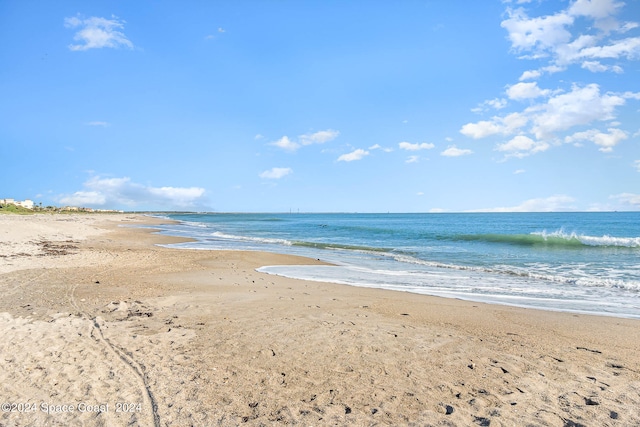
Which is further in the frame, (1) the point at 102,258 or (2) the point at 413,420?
(1) the point at 102,258

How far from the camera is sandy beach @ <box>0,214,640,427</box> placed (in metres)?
4.33

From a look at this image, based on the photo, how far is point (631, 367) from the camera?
224 inches

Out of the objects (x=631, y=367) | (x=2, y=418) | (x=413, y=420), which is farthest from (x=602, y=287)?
(x=2, y=418)

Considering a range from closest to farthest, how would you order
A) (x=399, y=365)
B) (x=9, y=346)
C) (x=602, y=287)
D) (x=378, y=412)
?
(x=378, y=412) < (x=399, y=365) < (x=9, y=346) < (x=602, y=287)

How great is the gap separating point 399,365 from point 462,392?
3.40 ft

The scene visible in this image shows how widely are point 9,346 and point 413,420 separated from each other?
626 cm

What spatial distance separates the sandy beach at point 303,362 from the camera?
4.33m

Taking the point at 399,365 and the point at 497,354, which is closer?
the point at 399,365

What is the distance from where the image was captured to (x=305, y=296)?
10719 millimetres

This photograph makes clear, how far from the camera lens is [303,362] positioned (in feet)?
19.0

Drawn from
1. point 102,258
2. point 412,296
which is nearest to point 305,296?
point 412,296

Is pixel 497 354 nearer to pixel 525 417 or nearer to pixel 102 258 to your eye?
pixel 525 417

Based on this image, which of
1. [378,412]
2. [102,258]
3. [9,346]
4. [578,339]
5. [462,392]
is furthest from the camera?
[102,258]

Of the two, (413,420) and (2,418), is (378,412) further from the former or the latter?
(2,418)
